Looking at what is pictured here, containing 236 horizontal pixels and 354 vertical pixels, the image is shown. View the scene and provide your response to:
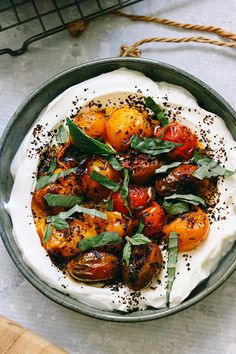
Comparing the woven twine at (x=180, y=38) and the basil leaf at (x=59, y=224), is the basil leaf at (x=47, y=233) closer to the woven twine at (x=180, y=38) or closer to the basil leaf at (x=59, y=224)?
the basil leaf at (x=59, y=224)

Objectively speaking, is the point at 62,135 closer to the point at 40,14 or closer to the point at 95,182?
the point at 95,182

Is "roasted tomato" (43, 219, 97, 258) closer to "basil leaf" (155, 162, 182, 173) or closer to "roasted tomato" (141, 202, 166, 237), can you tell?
"roasted tomato" (141, 202, 166, 237)

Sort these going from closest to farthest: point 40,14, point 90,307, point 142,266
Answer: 1. point 142,266
2. point 90,307
3. point 40,14

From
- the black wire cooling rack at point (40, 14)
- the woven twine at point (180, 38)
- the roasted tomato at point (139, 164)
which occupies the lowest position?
the roasted tomato at point (139, 164)

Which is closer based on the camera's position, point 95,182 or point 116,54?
point 95,182

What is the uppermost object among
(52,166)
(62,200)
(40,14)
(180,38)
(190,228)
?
(40,14)

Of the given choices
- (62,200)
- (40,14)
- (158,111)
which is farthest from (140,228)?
(40,14)

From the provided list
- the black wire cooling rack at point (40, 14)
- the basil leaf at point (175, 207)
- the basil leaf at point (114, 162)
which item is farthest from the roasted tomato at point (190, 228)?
the black wire cooling rack at point (40, 14)
